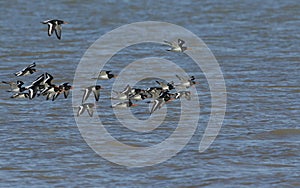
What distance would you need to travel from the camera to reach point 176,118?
1648cm

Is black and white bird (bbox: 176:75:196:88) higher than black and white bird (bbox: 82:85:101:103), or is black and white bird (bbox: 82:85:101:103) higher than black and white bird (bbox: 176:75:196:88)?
black and white bird (bbox: 176:75:196:88)

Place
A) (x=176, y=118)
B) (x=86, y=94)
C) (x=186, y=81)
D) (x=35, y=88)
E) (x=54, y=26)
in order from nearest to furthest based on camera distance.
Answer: (x=176, y=118)
(x=35, y=88)
(x=54, y=26)
(x=86, y=94)
(x=186, y=81)

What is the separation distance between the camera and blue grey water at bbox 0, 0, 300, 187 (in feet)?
43.1

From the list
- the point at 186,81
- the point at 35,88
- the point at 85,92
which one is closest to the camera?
the point at 35,88

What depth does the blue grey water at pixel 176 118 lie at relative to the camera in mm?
13148

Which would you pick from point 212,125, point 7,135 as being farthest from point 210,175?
point 7,135

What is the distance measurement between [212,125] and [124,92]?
234 cm

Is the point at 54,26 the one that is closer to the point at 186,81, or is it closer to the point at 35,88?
the point at 35,88

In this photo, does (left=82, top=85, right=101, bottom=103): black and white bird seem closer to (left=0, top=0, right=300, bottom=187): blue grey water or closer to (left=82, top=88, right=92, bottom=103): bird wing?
(left=82, top=88, right=92, bottom=103): bird wing

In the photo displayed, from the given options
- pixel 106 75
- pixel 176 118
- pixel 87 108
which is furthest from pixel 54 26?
pixel 176 118

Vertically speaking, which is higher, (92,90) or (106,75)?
(106,75)

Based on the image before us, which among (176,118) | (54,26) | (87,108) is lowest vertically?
(176,118)

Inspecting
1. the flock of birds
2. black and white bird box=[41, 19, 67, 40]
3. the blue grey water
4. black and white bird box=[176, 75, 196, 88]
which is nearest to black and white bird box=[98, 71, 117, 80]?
the flock of birds

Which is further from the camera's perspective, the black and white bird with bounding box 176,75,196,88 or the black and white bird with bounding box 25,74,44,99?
the black and white bird with bounding box 176,75,196,88
